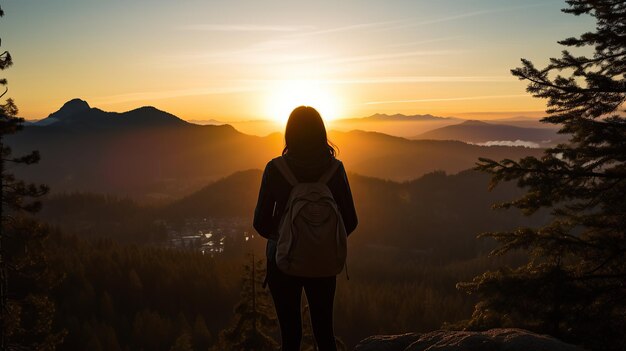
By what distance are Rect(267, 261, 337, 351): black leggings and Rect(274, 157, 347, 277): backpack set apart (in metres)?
0.22

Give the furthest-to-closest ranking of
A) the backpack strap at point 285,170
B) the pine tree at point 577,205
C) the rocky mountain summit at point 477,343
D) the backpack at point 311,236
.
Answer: the pine tree at point 577,205 < the rocky mountain summit at point 477,343 < the backpack strap at point 285,170 < the backpack at point 311,236

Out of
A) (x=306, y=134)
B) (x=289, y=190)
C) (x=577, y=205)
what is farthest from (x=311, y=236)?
(x=577, y=205)

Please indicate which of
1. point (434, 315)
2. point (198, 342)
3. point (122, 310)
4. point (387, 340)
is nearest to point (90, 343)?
point (198, 342)

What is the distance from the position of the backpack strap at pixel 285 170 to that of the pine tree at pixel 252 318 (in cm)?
1797

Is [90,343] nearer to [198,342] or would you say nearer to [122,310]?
[198,342]

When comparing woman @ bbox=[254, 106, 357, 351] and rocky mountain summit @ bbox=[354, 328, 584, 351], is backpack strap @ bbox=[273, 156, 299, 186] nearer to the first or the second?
woman @ bbox=[254, 106, 357, 351]

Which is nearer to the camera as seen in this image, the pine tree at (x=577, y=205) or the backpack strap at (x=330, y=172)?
the backpack strap at (x=330, y=172)

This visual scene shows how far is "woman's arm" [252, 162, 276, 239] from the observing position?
5215 mm

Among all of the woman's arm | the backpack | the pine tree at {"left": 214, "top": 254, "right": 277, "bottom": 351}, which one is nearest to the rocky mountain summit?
the backpack

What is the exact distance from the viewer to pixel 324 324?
17.8ft

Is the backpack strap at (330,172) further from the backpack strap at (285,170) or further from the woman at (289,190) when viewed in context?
the backpack strap at (285,170)

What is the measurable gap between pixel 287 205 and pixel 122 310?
115 metres

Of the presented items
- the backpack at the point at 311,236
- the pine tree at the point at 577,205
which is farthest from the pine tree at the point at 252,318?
the backpack at the point at 311,236

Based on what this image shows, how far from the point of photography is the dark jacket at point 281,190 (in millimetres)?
5168
